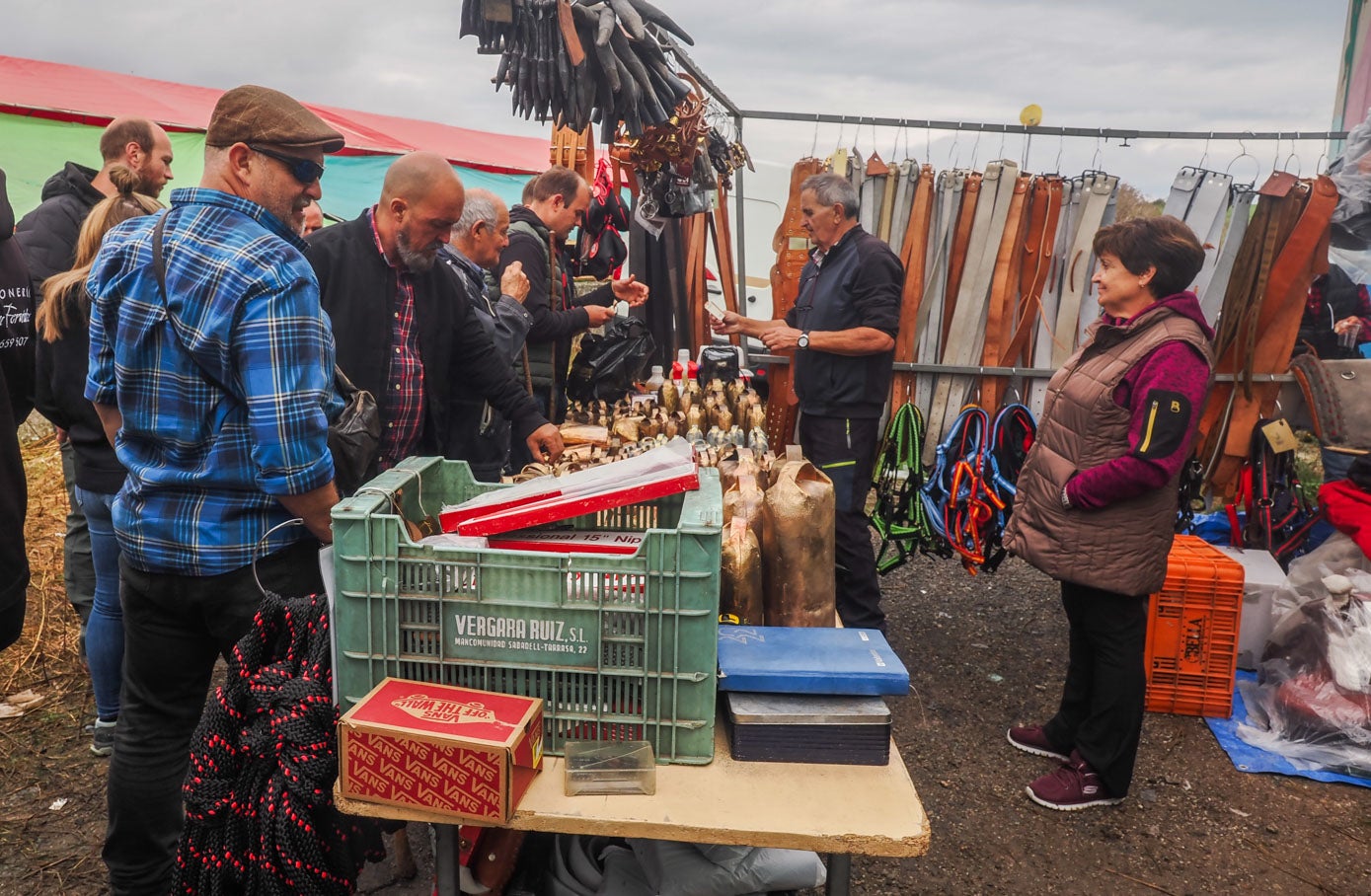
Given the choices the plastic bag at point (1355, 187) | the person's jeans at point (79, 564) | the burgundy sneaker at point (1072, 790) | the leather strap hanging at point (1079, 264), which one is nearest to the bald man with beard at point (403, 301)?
the person's jeans at point (79, 564)

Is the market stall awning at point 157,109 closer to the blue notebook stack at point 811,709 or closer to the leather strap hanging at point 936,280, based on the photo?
the leather strap hanging at point 936,280

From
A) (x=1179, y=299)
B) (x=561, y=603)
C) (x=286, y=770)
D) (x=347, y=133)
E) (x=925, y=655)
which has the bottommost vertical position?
(x=925, y=655)

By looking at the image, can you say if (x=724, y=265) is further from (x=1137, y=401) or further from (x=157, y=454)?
(x=157, y=454)

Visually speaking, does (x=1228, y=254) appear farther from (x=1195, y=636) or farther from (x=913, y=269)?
(x=1195, y=636)

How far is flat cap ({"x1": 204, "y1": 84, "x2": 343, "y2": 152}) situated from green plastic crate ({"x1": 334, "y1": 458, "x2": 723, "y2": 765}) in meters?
0.86

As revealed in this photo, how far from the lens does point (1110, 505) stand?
9.86ft

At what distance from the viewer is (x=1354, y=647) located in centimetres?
357

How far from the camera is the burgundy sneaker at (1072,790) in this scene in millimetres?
3234

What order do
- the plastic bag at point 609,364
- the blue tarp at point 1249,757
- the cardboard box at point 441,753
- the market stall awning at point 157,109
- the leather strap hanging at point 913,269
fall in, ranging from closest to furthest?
the cardboard box at point 441,753 < the blue tarp at point 1249,757 < the plastic bag at point 609,364 < the leather strap hanging at point 913,269 < the market stall awning at point 157,109

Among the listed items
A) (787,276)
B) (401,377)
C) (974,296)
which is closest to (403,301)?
(401,377)

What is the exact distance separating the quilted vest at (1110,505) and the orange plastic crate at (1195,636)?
98cm

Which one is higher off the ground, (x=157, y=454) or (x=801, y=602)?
(x=157, y=454)

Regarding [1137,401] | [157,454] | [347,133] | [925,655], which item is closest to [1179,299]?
[1137,401]

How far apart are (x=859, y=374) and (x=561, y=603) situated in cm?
→ 307
